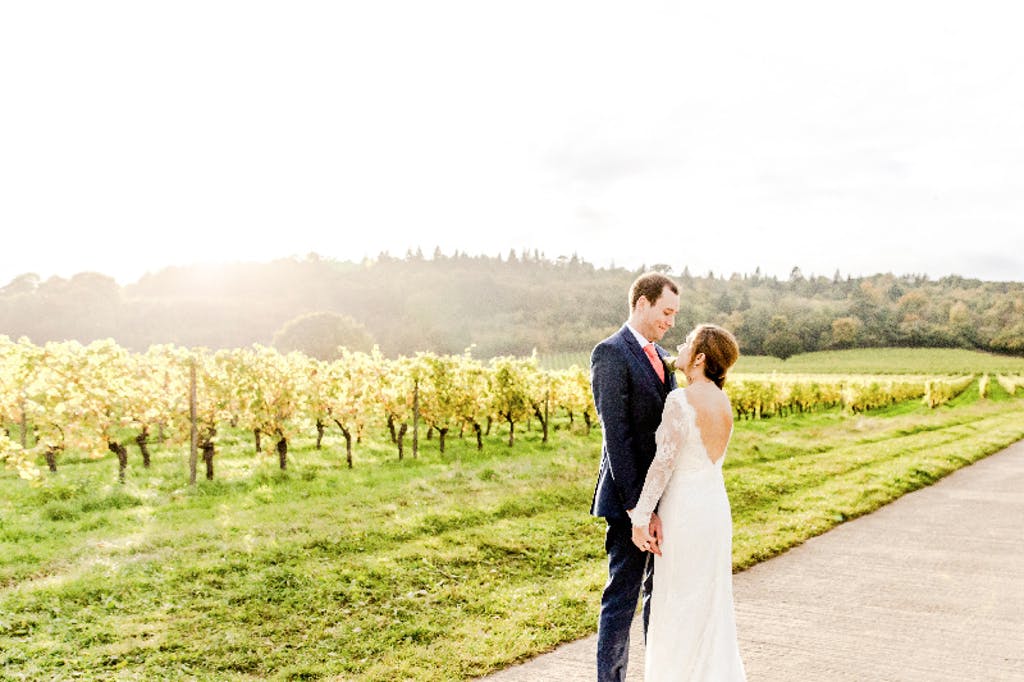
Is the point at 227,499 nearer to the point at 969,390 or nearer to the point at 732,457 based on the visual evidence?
the point at 732,457

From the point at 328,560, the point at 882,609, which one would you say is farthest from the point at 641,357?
the point at 328,560

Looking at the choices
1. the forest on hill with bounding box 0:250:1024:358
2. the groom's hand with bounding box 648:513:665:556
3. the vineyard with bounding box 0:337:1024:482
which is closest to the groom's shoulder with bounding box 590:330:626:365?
the groom's hand with bounding box 648:513:665:556

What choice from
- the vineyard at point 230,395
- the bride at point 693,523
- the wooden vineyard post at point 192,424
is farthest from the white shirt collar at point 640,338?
the wooden vineyard post at point 192,424

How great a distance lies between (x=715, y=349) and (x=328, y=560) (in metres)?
5.31

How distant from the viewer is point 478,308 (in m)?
89.1

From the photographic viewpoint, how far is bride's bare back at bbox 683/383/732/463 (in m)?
3.94

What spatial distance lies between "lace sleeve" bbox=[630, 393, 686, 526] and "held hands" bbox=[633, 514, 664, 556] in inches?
Answer: 1.7

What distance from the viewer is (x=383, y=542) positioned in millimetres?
8438

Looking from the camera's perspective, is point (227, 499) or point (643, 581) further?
point (227, 499)

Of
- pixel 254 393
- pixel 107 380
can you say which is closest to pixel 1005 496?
pixel 254 393

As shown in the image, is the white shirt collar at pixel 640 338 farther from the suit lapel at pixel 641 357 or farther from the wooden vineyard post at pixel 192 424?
the wooden vineyard post at pixel 192 424

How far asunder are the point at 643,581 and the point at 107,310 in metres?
75.6

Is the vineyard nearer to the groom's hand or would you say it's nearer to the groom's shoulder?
the groom's shoulder

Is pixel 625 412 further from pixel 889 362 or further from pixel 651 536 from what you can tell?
pixel 889 362
